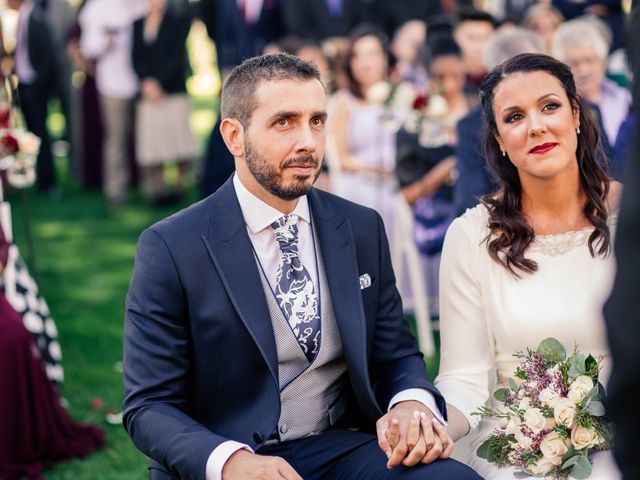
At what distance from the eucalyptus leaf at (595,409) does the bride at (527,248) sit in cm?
31

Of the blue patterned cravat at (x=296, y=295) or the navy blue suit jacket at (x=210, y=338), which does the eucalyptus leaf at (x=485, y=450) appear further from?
the blue patterned cravat at (x=296, y=295)

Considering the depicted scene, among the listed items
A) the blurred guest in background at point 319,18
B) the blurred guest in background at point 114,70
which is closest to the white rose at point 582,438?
the blurred guest in background at point 319,18

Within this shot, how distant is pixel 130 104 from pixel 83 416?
6113 millimetres

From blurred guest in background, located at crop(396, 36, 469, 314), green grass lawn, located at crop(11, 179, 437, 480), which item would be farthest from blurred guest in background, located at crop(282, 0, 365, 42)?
blurred guest in background, located at crop(396, 36, 469, 314)

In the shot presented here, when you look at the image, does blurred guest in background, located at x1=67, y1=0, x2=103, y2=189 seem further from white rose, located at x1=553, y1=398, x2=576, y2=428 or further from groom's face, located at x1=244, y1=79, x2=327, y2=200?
white rose, located at x1=553, y1=398, x2=576, y2=428

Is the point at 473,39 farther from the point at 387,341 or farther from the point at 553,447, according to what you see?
the point at 553,447

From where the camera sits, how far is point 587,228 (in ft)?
10.2

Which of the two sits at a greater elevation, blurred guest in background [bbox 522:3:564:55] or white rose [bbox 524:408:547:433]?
blurred guest in background [bbox 522:3:564:55]

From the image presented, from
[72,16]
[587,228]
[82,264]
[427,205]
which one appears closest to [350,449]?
[587,228]

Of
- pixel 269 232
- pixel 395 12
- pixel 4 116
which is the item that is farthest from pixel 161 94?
pixel 269 232

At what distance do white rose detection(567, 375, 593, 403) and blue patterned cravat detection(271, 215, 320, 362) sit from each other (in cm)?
72

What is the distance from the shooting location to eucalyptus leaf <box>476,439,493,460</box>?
9.41ft

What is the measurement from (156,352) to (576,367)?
1.16m

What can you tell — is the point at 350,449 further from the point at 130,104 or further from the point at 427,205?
the point at 130,104
